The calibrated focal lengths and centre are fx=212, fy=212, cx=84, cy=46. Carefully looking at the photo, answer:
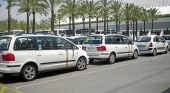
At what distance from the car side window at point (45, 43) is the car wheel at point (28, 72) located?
82 cm

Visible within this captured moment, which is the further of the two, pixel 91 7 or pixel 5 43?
pixel 91 7

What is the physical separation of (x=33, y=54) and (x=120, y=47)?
250 inches

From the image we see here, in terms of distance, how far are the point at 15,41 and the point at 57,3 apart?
27157 millimetres

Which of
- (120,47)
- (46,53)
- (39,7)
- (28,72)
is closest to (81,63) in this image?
(46,53)

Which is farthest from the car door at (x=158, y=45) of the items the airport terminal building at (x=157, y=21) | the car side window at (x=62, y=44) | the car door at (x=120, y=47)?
the airport terminal building at (x=157, y=21)

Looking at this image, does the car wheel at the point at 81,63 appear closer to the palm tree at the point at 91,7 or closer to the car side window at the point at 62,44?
the car side window at the point at 62,44

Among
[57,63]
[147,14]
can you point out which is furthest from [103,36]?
[147,14]

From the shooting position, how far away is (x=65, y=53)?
9.24 metres

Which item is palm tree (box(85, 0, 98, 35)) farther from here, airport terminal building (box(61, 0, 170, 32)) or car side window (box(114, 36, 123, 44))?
car side window (box(114, 36, 123, 44))

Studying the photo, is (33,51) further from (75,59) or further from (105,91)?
(105,91)

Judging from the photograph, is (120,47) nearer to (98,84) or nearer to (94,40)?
(94,40)

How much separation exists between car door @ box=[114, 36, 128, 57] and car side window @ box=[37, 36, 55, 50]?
15.8 ft

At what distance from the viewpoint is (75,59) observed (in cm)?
980

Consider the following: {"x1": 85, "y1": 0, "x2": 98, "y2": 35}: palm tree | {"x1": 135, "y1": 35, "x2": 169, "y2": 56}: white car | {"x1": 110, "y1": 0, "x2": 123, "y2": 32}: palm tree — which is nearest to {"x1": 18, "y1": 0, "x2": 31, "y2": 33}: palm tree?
{"x1": 85, "y1": 0, "x2": 98, "y2": 35}: palm tree
